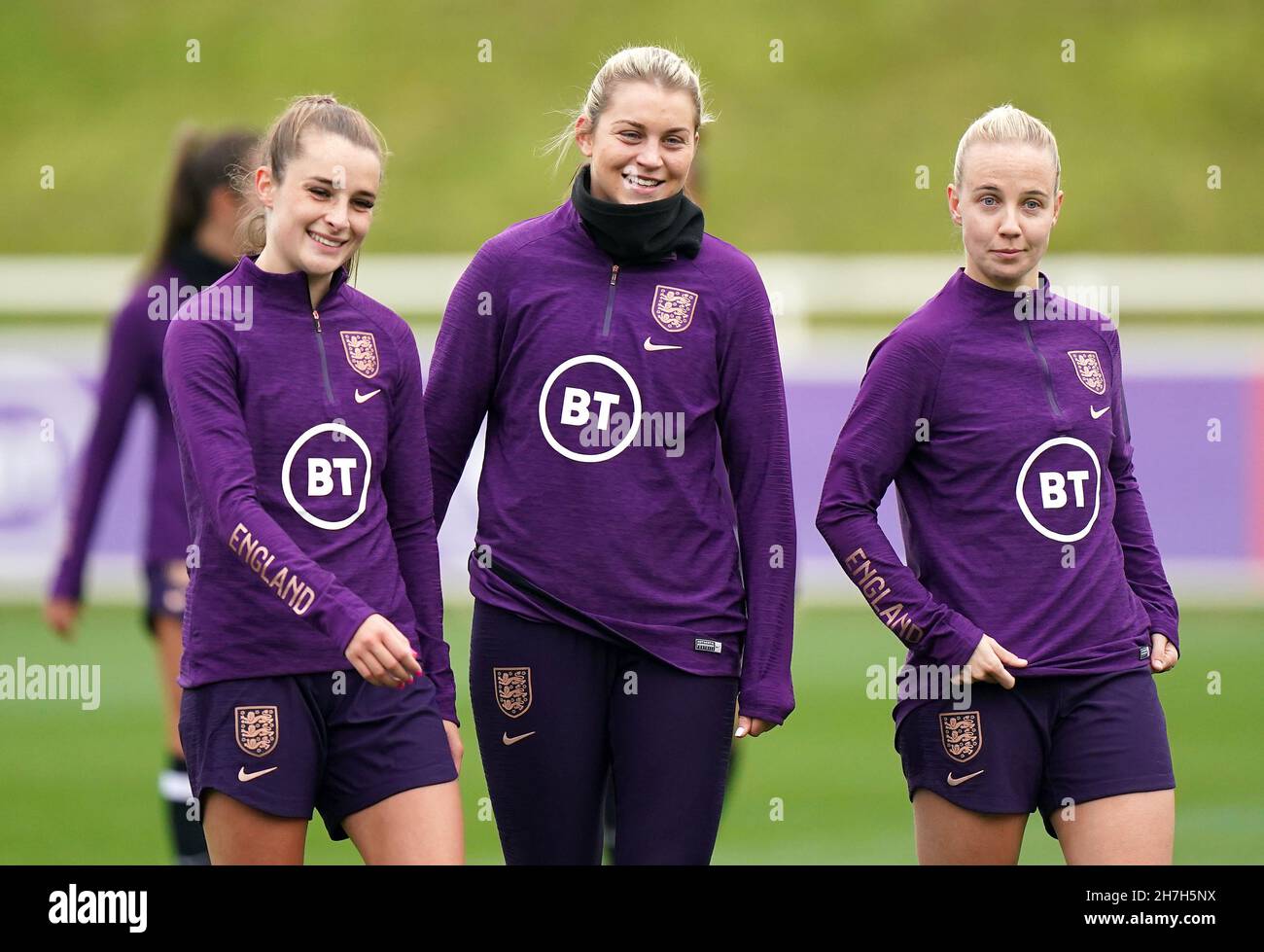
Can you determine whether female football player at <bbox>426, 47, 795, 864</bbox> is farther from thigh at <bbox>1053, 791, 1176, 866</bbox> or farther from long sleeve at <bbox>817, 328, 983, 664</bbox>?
thigh at <bbox>1053, 791, 1176, 866</bbox>

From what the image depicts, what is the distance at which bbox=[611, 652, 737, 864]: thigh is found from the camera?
12.1 ft

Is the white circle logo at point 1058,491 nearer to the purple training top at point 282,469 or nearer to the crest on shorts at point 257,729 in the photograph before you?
the purple training top at point 282,469

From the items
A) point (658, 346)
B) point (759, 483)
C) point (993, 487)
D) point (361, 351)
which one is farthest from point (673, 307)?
point (993, 487)

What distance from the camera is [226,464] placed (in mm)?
3428

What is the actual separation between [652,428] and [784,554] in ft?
1.20

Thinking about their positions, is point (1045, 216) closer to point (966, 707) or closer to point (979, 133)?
point (979, 133)

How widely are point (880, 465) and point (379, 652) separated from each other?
1127mm

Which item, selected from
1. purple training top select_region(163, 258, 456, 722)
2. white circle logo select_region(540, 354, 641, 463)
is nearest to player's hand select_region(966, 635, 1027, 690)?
white circle logo select_region(540, 354, 641, 463)

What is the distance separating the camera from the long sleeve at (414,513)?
3693 mm

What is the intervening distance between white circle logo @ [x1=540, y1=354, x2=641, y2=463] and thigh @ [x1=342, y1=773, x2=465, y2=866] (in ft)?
2.34

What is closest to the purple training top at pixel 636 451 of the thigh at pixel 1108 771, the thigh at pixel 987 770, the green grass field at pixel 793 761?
the thigh at pixel 987 770

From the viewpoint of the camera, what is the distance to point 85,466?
555cm

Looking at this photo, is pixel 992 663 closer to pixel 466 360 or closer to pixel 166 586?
pixel 466 360
